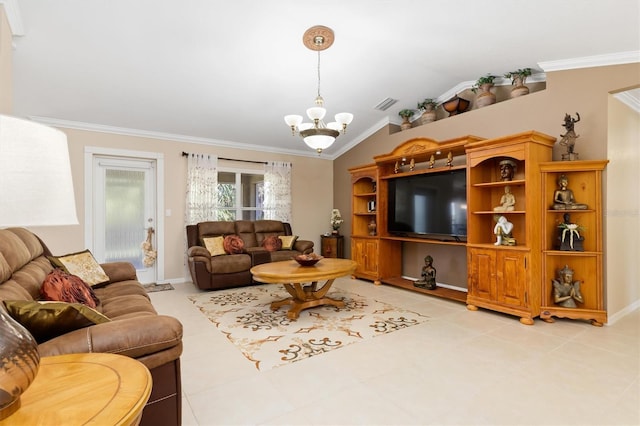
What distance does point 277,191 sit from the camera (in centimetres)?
634

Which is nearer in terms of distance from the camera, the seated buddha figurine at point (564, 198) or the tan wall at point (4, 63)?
the tan wall at point (4, 63)

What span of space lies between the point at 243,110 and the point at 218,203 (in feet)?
5.96

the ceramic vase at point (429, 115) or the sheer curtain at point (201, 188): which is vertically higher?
the ceramic vase at point (429, 115)

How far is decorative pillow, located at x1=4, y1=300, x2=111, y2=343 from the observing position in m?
1.34

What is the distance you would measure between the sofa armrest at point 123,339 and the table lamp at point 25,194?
1.68 ft

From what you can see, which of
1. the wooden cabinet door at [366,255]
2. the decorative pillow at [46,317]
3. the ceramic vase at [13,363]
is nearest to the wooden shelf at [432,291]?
the wooden cabinet door at [366,255]

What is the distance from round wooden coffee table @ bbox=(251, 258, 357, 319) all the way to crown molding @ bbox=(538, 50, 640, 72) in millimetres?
3061

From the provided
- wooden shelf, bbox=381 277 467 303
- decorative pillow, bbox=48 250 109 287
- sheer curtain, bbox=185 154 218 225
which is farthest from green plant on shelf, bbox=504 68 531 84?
decorative pillow, bbox=48 250 109 287

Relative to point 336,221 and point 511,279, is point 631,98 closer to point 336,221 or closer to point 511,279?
point 511,279

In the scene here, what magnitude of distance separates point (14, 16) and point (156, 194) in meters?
2.94

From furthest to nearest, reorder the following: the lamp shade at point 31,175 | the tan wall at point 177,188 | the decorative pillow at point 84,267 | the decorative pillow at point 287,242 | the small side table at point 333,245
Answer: the small side table at point 333,245 < the decorative pillow at point 287,242 < the tan wall at point 177,188 < the decorative pillow at point 84,267 < the lamp shade at point 31,175

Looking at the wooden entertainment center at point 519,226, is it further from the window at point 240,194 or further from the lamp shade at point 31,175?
the lamp shade at point 31,175

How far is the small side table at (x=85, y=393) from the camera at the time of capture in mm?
875

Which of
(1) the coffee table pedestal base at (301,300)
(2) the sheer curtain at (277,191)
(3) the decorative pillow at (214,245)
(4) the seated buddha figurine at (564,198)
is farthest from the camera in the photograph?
(2) the sheer curtain at (277,191)
